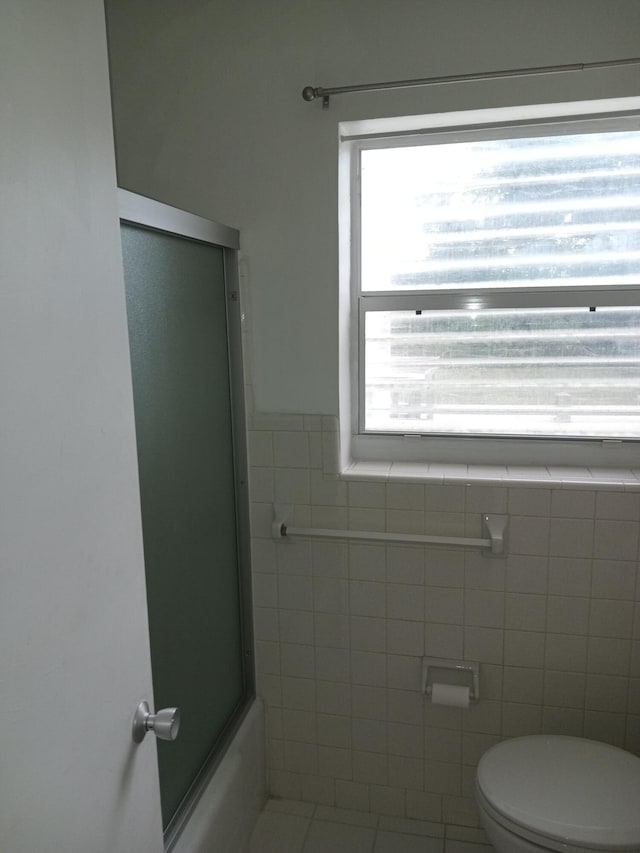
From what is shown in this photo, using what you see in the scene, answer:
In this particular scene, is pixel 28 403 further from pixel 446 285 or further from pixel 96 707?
pixel 446 285

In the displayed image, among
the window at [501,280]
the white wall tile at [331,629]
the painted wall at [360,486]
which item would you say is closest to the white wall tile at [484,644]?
the painted wall at [360,486]

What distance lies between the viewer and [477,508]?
6.30ft

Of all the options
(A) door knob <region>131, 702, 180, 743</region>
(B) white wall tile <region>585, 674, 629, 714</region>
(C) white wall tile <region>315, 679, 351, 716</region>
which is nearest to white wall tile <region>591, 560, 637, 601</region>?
(B) white wall tile <region>585, 674, 629, 714</region>

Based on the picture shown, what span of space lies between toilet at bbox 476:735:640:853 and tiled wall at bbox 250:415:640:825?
0.89ft

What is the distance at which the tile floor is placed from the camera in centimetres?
200

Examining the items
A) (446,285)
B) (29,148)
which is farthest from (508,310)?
(29,148)

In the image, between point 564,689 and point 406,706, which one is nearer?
point 564,689

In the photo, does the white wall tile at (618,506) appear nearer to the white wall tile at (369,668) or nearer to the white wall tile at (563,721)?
the white wall tile at (563,721)

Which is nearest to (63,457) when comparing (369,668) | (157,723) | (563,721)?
(157,723)

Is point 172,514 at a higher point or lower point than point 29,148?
lower

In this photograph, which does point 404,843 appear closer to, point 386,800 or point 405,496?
point 386,800

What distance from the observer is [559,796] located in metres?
1.52

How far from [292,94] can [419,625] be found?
166 centimetres

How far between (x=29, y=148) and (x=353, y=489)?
1413mm
